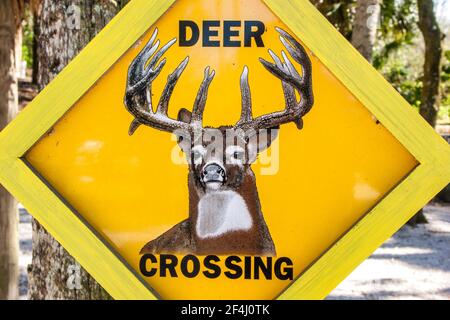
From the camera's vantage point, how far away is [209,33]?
5.04ft

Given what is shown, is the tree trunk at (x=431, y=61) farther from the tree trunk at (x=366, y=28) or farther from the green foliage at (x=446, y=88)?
the tree trunk at (x=366, y=28)

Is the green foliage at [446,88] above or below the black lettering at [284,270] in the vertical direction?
above

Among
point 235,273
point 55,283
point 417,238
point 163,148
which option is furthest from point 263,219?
point 417,238

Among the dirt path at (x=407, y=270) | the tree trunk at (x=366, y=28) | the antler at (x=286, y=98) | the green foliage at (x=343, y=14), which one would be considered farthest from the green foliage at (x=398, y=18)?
the antler at (x=286, y=98)

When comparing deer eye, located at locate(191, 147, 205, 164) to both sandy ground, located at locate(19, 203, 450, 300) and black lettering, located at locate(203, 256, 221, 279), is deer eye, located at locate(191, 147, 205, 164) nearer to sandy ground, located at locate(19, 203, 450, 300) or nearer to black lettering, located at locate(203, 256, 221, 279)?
black lettering, located at locate(203, 256, 221, 279)

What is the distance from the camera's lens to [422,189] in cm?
144

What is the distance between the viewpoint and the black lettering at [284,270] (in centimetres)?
157

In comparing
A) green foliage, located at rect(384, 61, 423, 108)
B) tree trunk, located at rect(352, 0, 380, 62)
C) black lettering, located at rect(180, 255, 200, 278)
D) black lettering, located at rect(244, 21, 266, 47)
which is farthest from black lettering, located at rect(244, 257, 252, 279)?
green foliage, located at rect(384, 61, 423, 108)

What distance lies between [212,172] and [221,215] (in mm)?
120

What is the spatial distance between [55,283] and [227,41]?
1381 mm

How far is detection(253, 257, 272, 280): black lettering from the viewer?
5.15ft

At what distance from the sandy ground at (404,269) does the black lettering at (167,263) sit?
5.43m

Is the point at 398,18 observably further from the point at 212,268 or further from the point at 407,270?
the point at 212,268

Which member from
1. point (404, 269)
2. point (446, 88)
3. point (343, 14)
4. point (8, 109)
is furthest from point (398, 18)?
point (8, 109)
